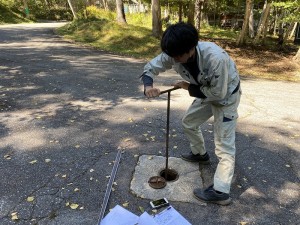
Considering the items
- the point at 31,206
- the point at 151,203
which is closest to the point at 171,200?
the point at 151,203

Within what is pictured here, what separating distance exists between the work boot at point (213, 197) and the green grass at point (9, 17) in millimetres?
25307

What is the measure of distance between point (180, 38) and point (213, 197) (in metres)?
1.63

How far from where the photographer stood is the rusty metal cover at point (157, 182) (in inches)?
117

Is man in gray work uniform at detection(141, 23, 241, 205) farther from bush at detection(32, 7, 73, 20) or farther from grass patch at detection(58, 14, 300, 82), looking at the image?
bush at detection(32, 7, 73, 20)

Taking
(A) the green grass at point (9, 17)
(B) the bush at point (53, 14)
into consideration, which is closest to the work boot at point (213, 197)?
(A) the green grass at point (9, 17)

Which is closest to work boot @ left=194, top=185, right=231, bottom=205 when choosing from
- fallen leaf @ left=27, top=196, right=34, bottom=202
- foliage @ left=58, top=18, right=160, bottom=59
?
fallen leaf @ left=27, top=196, right=34, bottom=202

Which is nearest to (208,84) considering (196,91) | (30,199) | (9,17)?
(196,91)

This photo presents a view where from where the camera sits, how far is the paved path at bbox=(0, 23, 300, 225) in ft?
8.81

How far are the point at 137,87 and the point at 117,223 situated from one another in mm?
4537

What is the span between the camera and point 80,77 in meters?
7.21

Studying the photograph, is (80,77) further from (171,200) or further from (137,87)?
(171,200)

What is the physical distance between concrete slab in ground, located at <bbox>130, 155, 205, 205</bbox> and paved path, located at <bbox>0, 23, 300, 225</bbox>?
10cm

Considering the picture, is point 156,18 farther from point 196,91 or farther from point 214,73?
point 214,73

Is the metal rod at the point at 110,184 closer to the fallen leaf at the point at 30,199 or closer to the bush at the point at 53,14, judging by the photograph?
the fallen leaf at the point at 30,199
